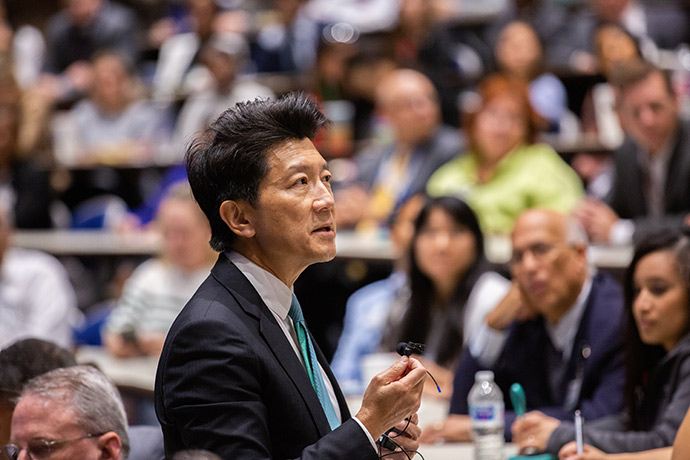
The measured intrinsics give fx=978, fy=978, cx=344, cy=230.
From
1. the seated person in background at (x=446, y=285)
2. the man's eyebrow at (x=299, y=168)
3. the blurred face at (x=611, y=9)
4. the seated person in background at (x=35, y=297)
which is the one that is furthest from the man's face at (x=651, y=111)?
the man's eyebrow at (x=299, y=168)

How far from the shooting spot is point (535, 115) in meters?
4.86

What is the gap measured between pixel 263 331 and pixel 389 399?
0.24 m

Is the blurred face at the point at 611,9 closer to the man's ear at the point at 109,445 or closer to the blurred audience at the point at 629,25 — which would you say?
the blurred audience at the point at 629,25

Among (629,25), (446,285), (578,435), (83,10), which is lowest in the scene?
(578,435)

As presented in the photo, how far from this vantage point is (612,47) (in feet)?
18.0

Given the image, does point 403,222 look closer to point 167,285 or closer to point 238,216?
point 167,285

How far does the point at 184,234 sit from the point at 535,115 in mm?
1878

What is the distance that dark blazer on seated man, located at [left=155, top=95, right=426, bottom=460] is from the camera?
60.6 inches

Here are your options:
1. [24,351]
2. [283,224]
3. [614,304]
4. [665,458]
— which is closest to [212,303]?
[283,224]

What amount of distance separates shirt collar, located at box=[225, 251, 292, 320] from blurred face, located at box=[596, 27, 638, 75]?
404 centimetres

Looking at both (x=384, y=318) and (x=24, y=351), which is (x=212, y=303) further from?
(x=384, y=318)

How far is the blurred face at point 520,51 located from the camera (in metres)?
5.89

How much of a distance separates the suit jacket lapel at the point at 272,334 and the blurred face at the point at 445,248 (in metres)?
1.93

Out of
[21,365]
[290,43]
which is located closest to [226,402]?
[21,365]
